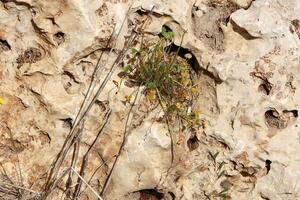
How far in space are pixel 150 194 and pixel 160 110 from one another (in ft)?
1.90

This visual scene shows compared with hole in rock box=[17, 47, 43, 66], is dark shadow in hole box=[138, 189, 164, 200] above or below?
below

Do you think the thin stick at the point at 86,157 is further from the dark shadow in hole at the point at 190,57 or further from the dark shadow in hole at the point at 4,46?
the dark shadow in hole at the point at 4,46

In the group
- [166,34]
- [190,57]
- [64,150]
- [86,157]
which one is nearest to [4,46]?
[64,150]

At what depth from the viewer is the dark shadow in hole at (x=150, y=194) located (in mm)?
3715

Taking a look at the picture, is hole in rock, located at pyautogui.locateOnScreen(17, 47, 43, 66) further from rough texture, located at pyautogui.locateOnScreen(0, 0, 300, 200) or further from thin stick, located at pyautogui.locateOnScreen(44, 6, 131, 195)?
thin stick, located at pyautogui.locateOnScreen(44, 6, 131, 195)

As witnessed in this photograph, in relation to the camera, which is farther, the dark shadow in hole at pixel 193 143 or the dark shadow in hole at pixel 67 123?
the dark shadow in hole at pixel 193 143

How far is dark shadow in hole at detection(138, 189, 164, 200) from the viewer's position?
371 centimetres

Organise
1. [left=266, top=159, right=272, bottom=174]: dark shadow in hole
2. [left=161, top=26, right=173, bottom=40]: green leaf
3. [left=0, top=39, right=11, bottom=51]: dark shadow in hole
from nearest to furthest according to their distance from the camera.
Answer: [left=0, top=39, right=11, bottom=51]: dark shadow in hole, [left=161, top=26, right=173, bottom=40]: green leaf, [left=266, top=159, right=272, bottom=174]: dark shadow in hole

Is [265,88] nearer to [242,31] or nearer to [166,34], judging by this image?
[242,31]

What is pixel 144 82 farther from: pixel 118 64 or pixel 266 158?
pixel 266 158

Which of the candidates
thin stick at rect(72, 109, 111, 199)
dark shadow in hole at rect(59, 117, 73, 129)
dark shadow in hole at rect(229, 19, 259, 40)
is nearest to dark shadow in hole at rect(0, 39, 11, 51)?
dark shadow in hole at rect(59, 117, 73, 129)

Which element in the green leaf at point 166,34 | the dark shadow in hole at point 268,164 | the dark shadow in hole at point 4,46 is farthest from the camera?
the dark shadow in hole at point 268,164

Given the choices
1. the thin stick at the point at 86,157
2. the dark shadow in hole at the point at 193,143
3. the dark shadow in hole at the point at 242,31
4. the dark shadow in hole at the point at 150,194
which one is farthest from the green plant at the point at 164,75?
the dark shadow in hole at the point at 150,194

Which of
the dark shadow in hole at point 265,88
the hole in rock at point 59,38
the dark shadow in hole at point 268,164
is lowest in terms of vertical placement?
the dark shadow in hole at point 268,164
